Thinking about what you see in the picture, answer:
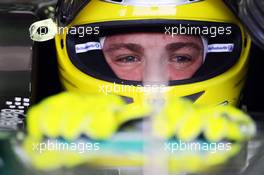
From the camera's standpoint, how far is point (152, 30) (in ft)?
4.81

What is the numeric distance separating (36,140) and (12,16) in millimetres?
572

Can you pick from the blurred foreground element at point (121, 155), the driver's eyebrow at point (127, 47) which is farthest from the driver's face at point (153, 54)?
the blurred foreground element at point (121, 155)

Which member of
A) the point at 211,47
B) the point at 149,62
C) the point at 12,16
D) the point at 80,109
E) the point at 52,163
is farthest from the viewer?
the point at 12,16

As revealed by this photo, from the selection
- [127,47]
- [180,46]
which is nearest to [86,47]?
[127,47]

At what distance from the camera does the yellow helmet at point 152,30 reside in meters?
1.43

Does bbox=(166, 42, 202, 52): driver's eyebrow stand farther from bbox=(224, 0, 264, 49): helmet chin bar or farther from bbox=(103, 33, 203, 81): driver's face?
bbox=(224, 0, 264, 49): helmet chin bar

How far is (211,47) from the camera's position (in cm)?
152

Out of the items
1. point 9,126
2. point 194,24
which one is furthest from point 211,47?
point 9,126

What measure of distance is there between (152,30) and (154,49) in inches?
1.8

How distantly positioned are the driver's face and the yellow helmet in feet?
0.04

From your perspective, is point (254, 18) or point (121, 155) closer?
point (121, 155)

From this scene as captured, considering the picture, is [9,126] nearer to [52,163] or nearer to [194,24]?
[52,163]

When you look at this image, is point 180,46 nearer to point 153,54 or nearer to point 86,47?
point 153,54

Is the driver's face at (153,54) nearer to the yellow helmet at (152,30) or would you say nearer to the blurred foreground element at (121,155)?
the yellow helmet at (152,30)
